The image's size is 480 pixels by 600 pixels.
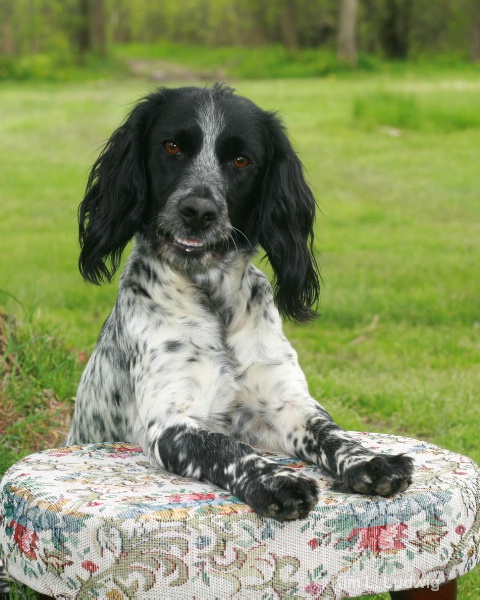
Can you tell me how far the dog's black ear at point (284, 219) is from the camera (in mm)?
4141

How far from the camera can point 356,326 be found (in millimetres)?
8445

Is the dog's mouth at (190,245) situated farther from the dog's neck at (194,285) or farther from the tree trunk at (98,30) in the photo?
the tree trunk at (98,30)

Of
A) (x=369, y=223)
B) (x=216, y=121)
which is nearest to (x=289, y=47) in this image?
(x=369, y=223)

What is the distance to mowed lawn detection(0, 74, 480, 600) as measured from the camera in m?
6.56

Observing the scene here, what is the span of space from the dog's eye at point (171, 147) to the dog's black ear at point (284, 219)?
44 cm

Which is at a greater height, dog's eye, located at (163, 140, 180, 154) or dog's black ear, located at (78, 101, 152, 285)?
dog's eye, located at (163, 140, 180, 154)

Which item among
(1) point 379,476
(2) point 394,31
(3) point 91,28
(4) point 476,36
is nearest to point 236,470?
(1) point 379,476

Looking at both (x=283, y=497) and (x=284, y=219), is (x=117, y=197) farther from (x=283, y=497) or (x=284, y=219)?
(x=283, y=497)

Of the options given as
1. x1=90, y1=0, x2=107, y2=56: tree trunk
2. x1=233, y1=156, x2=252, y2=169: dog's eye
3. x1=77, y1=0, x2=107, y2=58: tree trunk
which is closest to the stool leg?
Result: x1=233, y1=156, x2=252, y2=169: dog's eye

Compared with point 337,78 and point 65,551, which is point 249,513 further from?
point 337,78

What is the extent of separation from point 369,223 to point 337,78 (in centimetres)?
1773

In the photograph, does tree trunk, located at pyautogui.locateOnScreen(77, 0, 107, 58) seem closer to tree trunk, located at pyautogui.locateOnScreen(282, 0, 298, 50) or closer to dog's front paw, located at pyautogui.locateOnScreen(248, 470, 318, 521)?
tree trunk, located at pyautogui.locateOnScreen(282, 0, 298, 50)

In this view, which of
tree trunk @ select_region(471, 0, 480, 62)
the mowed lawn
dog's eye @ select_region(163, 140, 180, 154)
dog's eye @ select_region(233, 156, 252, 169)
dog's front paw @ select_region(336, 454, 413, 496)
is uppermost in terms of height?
tree trunk @ select_region(471, 0, 480, 62)

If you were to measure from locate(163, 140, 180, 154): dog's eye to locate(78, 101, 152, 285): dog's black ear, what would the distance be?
0.19 metres
